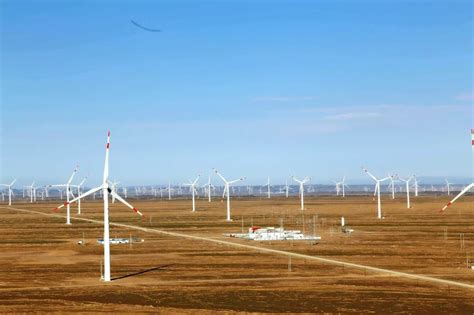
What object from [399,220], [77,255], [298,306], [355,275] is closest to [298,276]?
[355,275]

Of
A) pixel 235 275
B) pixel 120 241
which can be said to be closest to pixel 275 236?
pixel 120 241

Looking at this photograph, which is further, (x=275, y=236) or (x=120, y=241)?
(x=275, y=236)

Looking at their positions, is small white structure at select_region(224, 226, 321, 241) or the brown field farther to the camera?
small white structure at select_region(224, 226, 321, 241)

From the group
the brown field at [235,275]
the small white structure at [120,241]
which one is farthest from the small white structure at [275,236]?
the small white structure at [120,241]

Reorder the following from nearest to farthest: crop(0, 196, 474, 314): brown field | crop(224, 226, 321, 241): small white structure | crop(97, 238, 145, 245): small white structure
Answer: crop(0, 196, 474, 314): brown field < crop(97, 238, 145, 245): small white structure < crop(224, 226, 321, 241): small white structure

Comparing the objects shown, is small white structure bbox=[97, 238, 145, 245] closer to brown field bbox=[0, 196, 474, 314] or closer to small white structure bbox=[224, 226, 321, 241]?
brown field bbox=[0, 196, 474, 314]

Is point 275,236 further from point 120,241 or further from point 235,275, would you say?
point 235,275

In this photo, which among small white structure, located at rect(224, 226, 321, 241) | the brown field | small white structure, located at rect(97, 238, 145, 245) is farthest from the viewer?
small white structure, located at rect(224, 226, 321, 241)

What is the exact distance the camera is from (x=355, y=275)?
214 ft

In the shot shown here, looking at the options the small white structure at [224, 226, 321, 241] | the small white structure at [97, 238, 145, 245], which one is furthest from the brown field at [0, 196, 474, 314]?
the small white structure at [224, 226, 321, 241]

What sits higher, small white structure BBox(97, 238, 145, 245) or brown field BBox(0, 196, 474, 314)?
small white structure BBox(97, 238, 145, 245)

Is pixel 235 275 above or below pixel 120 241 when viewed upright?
below

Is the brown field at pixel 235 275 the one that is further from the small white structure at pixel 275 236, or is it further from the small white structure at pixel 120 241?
the small white structure at pixel 275 236

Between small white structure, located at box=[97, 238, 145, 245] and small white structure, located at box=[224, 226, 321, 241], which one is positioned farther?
small white structure, located at box=[224, 226, 321, 241]
